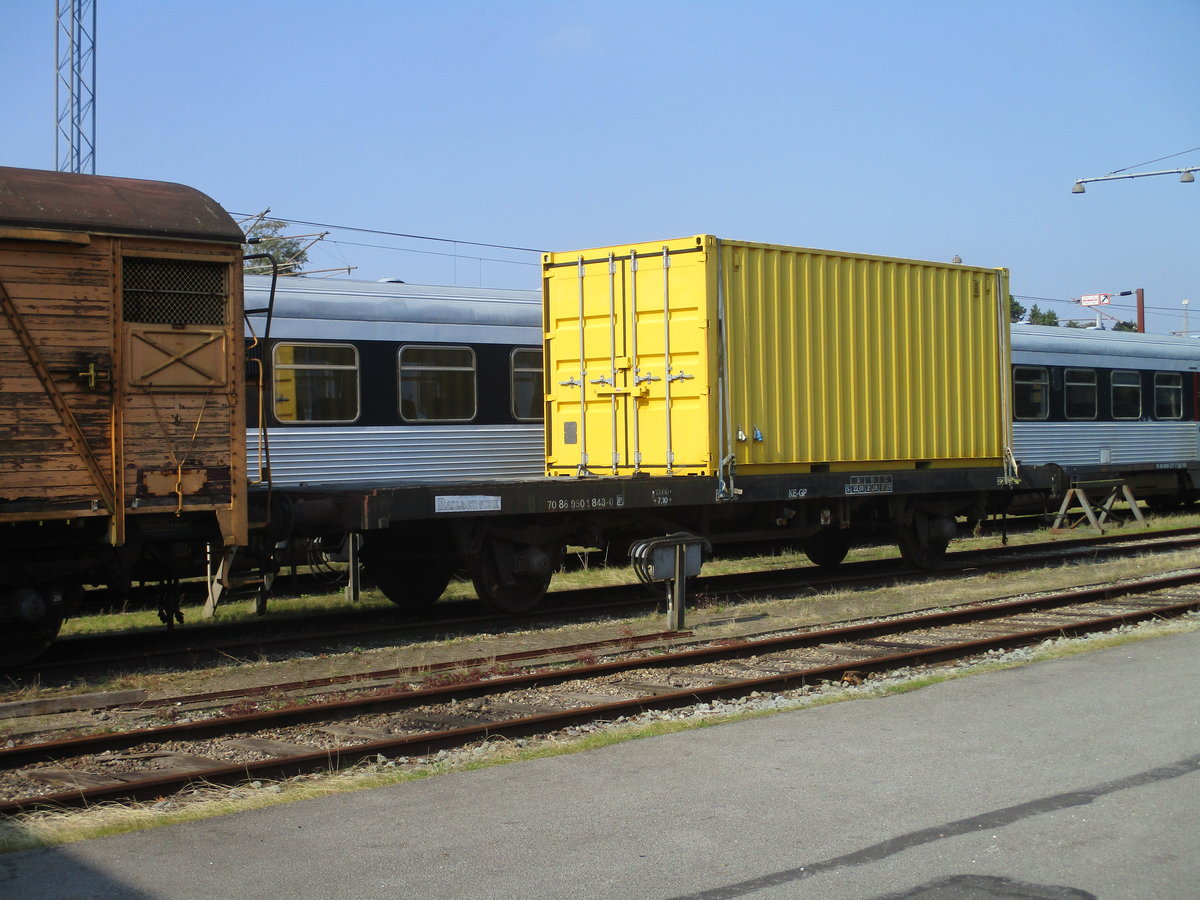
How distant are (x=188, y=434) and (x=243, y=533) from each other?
876mm

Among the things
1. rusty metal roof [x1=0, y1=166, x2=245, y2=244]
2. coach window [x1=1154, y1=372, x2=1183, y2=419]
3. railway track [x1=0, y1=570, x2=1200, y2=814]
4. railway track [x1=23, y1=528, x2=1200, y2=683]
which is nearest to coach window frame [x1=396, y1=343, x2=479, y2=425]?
railway track [x1=23, y1=528, x2=1200, y2=683]

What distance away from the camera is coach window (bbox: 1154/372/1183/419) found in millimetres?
23891

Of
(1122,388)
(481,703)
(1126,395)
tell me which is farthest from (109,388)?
(1126,395)

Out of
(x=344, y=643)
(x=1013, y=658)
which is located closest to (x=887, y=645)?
(x=1013, y=658)

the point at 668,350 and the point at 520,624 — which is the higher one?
the point at 668,350

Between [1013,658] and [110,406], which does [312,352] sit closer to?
[110,406]

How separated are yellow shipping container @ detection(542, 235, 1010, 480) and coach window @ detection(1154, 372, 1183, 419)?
34.9ft

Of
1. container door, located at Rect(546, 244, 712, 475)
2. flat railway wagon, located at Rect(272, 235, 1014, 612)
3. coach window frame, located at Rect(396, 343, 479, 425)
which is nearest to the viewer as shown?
flat railway wagon, located at Rect(272, 235, 1014, 612)

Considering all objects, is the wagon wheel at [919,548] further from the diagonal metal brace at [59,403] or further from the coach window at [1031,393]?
the diagonal metal brace at [59,403]

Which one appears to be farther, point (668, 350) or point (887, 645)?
point (668, 350)

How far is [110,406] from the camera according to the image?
30.3 feet

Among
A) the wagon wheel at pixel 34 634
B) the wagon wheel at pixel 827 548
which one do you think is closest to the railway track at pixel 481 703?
the wagon wheel at pixel 34 634

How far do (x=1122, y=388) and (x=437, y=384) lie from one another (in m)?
14.4

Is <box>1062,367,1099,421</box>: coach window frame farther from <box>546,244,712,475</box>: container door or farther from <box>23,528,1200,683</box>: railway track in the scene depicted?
<box>546,244,712,475</box>: container door
